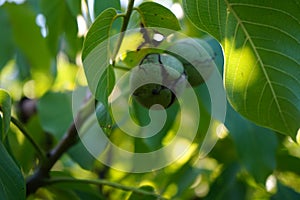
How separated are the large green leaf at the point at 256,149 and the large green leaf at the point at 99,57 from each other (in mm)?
599

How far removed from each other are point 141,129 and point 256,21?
2.05 ft

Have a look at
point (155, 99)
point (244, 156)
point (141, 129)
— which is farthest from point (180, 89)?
point (244, 156)

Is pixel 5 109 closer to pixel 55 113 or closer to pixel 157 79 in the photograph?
pixel 157 79

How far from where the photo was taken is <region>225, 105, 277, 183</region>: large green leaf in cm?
158

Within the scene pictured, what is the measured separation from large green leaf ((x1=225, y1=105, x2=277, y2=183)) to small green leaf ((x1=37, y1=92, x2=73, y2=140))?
1.91 feet

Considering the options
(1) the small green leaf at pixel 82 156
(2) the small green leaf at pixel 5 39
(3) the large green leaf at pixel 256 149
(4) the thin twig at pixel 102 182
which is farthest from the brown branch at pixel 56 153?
(2) the small green leaf at pixel 5 39

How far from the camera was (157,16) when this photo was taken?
1.12 metres

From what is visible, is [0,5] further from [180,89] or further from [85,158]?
[180,89]

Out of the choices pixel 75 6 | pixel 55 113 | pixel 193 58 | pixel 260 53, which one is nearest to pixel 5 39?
pixel 55 113

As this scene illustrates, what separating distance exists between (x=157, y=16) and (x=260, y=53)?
0.22 meters

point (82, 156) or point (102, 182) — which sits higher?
point (102, 182)

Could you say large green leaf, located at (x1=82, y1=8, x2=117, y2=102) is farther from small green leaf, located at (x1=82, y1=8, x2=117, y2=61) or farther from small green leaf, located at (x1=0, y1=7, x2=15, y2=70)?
small green leaf, located at (x1=0, y1=7, x2=15, y2=70)

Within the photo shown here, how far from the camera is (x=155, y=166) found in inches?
66.9

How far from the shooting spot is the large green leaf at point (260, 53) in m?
0.99
